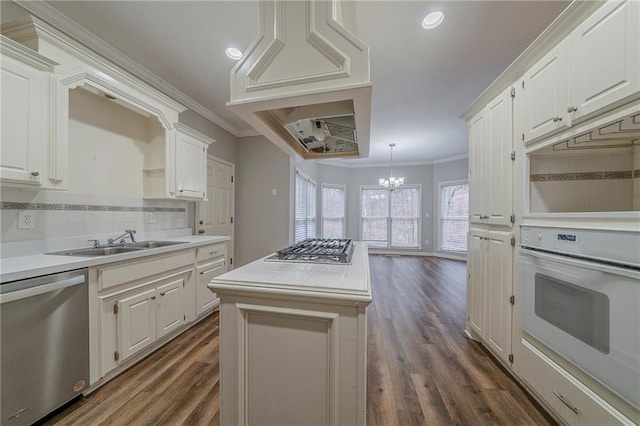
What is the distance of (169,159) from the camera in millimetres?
2566

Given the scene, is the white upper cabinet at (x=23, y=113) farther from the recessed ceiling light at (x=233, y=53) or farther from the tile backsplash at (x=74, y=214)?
the recessed ceiling light at (x=233, y=53)

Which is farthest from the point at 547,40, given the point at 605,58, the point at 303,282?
the point at 303,282

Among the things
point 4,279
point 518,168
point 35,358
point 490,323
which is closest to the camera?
point 4,279

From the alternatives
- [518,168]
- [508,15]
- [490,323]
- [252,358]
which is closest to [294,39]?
[252,358]

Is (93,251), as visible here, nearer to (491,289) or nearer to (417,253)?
(491,289)

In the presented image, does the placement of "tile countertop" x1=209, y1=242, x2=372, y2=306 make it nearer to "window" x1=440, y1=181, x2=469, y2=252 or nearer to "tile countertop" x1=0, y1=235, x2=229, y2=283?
"tile countertop" x1=0, y1=235, x2=229, y2=283

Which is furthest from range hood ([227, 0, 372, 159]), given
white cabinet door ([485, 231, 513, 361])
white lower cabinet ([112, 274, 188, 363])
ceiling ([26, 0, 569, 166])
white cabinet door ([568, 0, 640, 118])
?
white lower cabinet ([112, 274, 188, 363])

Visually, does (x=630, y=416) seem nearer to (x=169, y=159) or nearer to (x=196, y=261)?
(x=196, y=261)

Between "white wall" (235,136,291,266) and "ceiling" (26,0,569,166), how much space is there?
1.16 metres

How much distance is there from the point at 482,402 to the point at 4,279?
280cm

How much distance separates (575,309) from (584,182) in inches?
37.6

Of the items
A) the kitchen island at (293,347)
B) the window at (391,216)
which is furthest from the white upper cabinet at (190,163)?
the window at (391,216)

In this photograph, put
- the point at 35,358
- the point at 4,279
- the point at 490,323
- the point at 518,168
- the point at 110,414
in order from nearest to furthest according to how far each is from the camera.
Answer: the point at 4,279
the point at 35,358
the point at 110,414
the point at 518,168
the point at 490,323

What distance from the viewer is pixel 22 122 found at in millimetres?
Result: 1471
